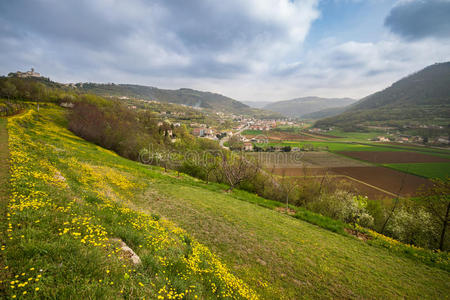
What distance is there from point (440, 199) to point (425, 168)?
196ft

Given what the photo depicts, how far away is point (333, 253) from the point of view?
9.62 metres

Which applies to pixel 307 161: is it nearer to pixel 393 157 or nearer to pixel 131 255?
pixel 393 157

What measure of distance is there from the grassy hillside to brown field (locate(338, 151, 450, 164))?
73.7 meters

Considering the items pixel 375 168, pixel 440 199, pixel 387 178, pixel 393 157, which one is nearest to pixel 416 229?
pixel 440 199

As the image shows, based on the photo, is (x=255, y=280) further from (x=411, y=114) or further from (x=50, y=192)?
(x=411, y=114)

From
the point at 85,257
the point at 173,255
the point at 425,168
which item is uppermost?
the point at 85,257

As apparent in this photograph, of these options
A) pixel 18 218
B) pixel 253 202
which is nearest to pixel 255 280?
pixel 18 218

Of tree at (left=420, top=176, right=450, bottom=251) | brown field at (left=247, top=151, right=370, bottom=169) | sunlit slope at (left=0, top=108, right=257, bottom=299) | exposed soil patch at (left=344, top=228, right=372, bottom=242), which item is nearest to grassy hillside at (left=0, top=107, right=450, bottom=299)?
sunlit slope at (left=0, top=108, right=257, bottom=299)

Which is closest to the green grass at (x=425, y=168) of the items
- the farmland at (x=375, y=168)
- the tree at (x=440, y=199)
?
the farmland at (x=375, y=168)

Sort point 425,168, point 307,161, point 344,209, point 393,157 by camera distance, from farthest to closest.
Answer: point 393,157, point 307,161, point 425,168, point 344,209

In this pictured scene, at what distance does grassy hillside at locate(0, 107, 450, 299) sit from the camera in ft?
10.6

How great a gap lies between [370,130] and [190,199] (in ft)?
562

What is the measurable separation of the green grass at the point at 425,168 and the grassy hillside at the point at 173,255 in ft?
205

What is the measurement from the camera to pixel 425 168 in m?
53.7
